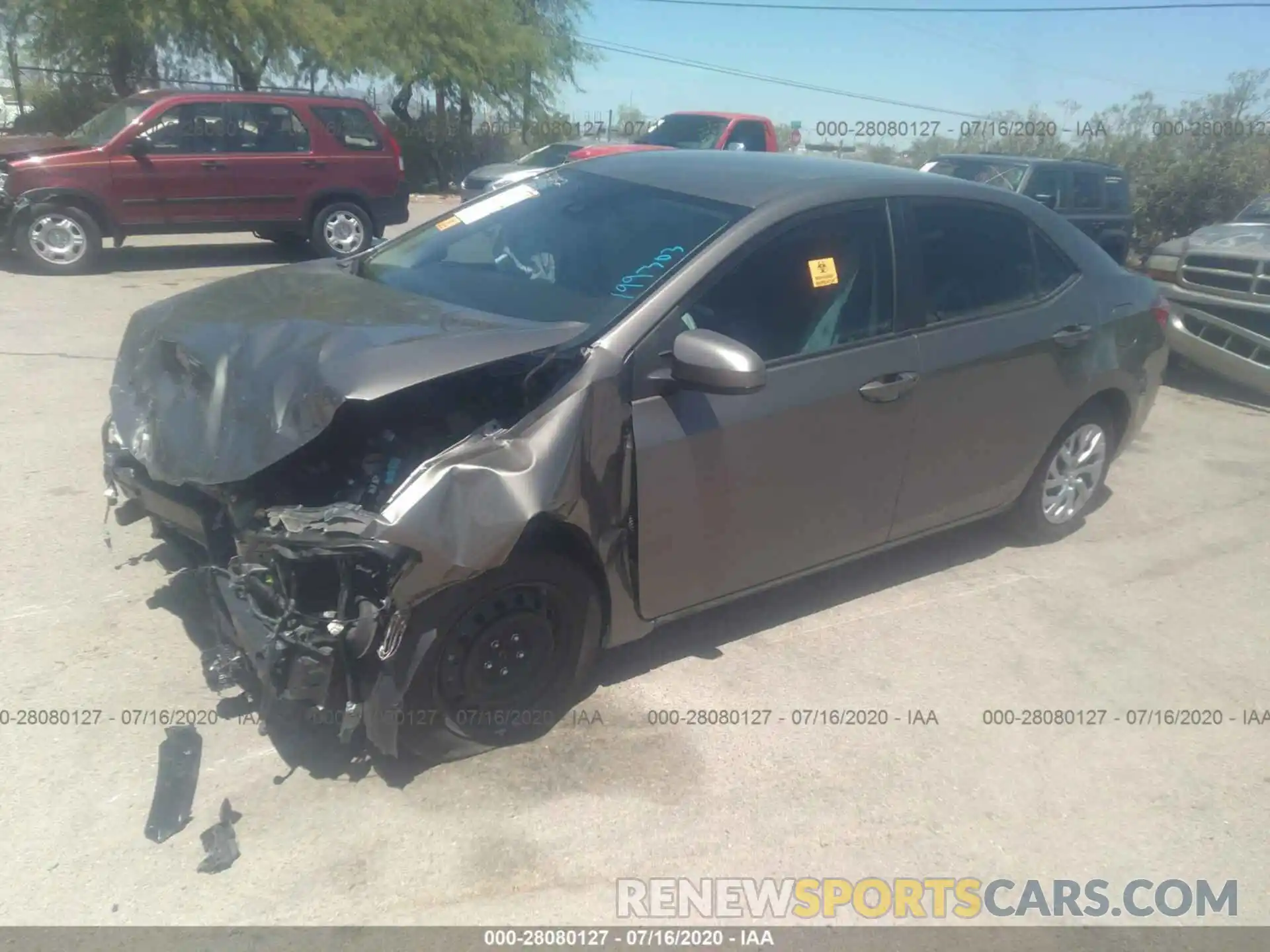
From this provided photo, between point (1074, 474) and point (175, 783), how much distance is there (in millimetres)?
4212

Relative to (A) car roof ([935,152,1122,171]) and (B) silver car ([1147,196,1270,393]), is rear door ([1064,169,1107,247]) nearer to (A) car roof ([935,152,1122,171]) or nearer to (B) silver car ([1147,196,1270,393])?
(A) car roof ([935,152,1122,171])

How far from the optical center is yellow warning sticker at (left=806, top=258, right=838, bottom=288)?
153 inches

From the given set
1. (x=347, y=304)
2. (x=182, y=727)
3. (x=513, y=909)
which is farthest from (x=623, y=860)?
(x=347, y=304)

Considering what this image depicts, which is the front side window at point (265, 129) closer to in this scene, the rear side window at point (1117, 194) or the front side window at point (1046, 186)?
the front side window at point (1046, 186)

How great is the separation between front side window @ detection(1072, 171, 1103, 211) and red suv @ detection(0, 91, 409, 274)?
801 centimetres

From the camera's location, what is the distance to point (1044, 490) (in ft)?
16.9

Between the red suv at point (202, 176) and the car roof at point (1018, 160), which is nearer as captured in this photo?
the red suv at point (202, 176)

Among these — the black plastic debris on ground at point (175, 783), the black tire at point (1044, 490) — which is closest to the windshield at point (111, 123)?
the black plastic debris on ground at point (175, 783)

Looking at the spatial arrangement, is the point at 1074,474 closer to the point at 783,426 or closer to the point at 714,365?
the point at 783,426

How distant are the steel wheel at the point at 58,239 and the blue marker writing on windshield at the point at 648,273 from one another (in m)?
9.23

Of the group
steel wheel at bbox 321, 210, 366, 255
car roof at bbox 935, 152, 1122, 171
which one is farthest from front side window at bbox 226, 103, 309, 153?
car roof at bbox 935, 152, 1122, 171

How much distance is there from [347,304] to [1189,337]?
733 centimetres

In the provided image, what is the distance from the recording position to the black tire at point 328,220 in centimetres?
1220

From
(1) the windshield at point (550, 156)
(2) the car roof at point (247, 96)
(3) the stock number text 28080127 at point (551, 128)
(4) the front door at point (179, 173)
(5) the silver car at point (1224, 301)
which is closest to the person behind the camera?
(5) the silver car at point (1224, 301)
